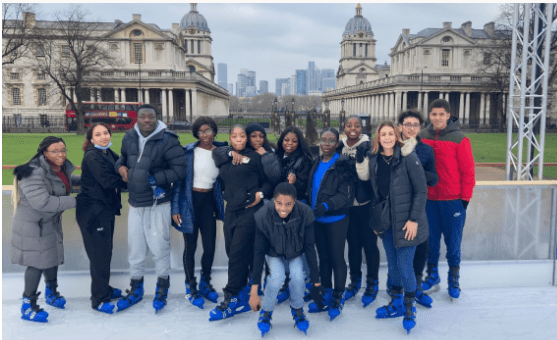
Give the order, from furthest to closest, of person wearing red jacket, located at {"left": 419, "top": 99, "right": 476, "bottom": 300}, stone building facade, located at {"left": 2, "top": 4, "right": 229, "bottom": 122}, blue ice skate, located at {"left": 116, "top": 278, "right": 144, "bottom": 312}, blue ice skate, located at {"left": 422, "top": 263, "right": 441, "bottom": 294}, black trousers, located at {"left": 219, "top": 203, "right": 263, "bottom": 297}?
stone building facade, located at {"left": 2, "top": 4, "right": 229, "bottom": 122}, blue ice skate, located at {"left": 422, "top": 263, "right": 441, "bottom": 294}, person wearing red jacket, located at {"left": 419, "top": 99, "right": 476, "bottom": 300}, blue ice skate, located at {"left": 116, "top": 278, "right": 144, "bottom": 312}, black trousers, located at {"left": 219, "top": 203, "right": 263, "bottom": 297}

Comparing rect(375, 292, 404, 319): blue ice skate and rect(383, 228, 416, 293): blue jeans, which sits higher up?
rect(383, 228, 416, 293): blue jeans

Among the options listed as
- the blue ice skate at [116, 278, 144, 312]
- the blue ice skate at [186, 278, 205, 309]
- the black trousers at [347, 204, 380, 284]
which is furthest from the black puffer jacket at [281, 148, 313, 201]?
the blue ice skate at [116, 278, 144, 312]

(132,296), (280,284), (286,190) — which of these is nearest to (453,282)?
(280,284)

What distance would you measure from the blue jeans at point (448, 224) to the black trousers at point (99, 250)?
11.1ft

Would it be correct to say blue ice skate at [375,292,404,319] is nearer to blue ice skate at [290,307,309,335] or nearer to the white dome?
blue ice skate at [290,307,309,335]

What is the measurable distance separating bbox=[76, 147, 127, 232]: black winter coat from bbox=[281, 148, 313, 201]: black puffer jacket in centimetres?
171

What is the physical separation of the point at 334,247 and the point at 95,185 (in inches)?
97.1

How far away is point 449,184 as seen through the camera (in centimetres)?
469

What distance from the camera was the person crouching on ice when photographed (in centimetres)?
417

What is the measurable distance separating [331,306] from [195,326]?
4.50 feet

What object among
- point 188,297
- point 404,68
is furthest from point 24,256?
point 404,68

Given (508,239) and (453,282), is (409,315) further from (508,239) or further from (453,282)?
(508,239)

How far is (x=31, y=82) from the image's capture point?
59.0m

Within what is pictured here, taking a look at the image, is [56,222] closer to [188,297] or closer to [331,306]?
[188,297]
